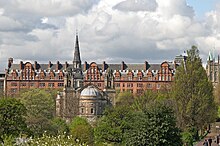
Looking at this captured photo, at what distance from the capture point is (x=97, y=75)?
13675 cm

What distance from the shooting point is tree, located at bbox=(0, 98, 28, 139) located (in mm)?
50594

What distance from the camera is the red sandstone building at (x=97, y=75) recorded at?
133625mm

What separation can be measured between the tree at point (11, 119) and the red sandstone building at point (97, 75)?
7943cm

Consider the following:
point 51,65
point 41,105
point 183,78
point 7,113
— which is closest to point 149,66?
point 51,65

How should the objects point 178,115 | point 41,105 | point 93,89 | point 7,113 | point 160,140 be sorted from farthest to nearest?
point 93,89, point 41,105, point 178,115, point 7,113, point 160,140

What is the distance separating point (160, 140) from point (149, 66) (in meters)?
93.1

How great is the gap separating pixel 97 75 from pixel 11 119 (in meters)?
85.6

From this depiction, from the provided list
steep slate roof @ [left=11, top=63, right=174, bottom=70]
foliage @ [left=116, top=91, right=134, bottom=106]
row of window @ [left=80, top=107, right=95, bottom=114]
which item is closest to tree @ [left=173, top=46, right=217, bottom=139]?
row of window @ [left=80, top=107, right=95, bottom=114]

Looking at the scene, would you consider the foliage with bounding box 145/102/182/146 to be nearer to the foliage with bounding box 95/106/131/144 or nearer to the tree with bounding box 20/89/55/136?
the foliage with bounding box 95/106/131/144

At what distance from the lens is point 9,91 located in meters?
134

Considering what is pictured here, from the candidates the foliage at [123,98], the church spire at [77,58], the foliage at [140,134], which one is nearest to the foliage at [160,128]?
the foliage at [140,134]

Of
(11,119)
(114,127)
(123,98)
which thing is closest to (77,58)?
(123,98)

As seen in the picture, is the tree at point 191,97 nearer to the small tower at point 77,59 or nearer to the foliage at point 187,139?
the foliage at point 187,139

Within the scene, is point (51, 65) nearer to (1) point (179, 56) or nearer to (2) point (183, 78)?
(1) point (179, 56)
